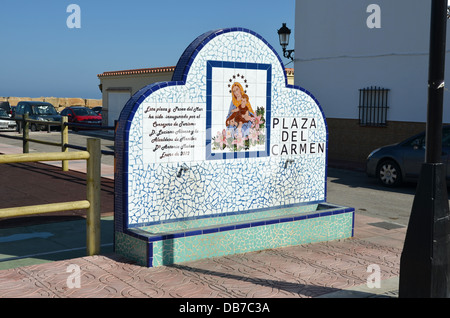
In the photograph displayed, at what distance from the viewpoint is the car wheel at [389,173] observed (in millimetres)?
14234

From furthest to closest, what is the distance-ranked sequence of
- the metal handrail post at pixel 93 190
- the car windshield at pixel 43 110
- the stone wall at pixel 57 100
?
the stone wall at pixel 57 100 < the car windshield at pixel 43 110 < the metal handrail post at pixel 93 190

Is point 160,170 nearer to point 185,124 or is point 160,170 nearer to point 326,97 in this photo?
point 185,124

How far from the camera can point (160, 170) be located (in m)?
7.23

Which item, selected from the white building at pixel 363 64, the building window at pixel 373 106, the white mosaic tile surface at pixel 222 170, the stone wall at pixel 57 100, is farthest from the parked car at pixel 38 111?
the white mosaic tile surface at pixel 222 170

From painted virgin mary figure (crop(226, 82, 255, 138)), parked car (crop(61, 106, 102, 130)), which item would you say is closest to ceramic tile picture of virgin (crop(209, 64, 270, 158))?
painted virgin mary figure (crop(226, 82, 255, 138))

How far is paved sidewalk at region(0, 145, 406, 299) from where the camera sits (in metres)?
5.92

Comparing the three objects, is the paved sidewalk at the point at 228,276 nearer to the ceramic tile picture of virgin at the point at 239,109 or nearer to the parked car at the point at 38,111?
the ceramic tile picture of virgin at the point at 239,109

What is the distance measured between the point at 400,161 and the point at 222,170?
24.9 feet

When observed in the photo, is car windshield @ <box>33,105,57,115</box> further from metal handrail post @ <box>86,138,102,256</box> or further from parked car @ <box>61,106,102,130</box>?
metal handrail post @ <box>86,138,102,256</box>

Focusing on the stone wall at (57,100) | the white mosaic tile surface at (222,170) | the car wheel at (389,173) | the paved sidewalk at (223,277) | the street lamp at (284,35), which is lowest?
the paved sidewalk at (223,277)

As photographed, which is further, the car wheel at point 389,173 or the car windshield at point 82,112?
the car windshield at point 82,112

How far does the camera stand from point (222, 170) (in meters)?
7.89

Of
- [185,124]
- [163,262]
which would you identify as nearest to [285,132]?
[185,124]

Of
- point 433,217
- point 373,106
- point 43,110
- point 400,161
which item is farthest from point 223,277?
point 43,110
